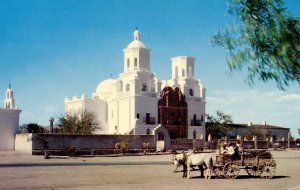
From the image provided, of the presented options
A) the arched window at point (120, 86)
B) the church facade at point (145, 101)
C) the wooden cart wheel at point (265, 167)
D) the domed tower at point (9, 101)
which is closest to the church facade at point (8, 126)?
the domed tower at point (9, 101)

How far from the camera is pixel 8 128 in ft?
164

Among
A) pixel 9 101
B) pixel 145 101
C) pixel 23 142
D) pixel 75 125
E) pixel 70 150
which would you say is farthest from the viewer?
pixel 145 101

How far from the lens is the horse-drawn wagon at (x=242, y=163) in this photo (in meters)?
19.0

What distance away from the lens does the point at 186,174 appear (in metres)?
19.3

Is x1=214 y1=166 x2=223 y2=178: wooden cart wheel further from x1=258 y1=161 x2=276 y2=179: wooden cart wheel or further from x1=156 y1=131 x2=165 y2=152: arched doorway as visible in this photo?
x1=156 y1=131 x2=165 y2=152: arched doorway

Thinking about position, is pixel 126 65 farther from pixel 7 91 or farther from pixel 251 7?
pixel 251 7

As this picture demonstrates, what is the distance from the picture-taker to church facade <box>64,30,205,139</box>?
6656 cm

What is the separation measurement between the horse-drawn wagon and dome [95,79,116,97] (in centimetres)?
5521

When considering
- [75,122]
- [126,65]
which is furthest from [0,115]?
[126,65]

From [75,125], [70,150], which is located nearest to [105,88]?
[75,125]

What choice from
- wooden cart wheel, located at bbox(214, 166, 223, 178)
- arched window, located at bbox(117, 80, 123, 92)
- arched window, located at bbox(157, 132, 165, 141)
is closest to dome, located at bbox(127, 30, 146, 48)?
arched window, located at bbox(117, 80, 123, 92)

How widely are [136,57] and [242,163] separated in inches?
2019

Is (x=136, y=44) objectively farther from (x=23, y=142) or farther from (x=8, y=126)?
(x=23, y=142)

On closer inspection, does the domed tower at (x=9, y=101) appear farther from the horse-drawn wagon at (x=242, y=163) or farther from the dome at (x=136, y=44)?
the horse-drawn wagon at (x=242, y=163)
